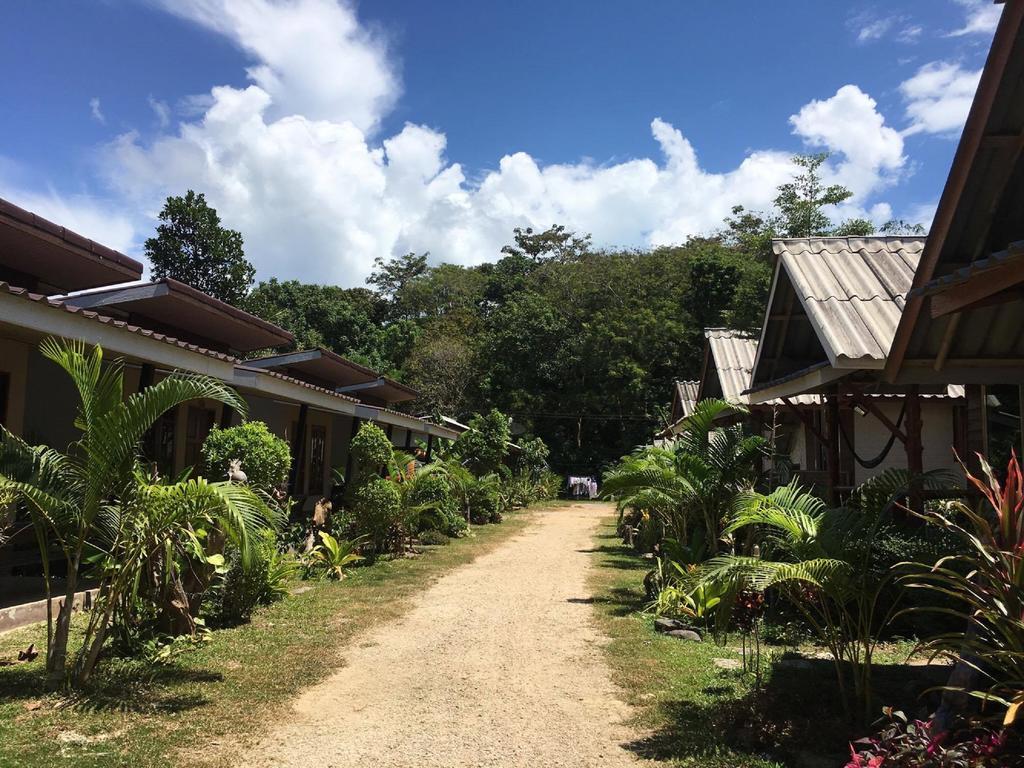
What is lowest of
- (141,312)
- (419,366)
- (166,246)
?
(141,312)

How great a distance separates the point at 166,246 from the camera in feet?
104

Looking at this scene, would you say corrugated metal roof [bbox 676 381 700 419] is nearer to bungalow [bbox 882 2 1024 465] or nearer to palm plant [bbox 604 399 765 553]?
palm plant [bbox 604 399 765 553]

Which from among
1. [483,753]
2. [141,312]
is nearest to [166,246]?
[141,312]

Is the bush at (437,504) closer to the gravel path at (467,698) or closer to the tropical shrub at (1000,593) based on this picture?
the gravel path at (467,698)

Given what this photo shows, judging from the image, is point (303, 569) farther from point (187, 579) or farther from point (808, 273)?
point (808, 273)

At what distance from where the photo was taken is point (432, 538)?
16.0m

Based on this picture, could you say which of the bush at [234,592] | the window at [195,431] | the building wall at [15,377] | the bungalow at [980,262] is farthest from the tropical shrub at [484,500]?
the bungalow at [980,262]

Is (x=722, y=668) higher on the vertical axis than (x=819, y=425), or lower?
lower

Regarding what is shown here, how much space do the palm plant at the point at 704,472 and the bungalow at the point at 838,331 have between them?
0.55 m

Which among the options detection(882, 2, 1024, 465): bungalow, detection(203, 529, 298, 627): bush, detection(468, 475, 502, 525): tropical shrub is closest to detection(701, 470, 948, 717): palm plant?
detection(882, 2, 1024, 465): bungalow

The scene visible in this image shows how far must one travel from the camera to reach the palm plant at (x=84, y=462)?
5.04m

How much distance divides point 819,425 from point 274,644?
34.7ft

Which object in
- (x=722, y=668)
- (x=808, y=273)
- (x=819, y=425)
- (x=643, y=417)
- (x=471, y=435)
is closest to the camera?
(x=722, y=668)

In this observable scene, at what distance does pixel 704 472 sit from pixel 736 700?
3.92 meters
